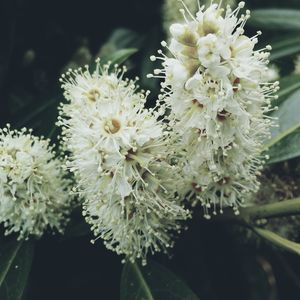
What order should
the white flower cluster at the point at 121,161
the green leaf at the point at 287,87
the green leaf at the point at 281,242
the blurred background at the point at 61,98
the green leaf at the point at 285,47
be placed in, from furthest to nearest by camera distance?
1. the green leaf at the point at 285,47
2. the blurred background at the point at 61,98
3. the green leaf at the point at 287,87
4. the green leaf at the point at 281,242
5. the white flower cluster at the point at 121,161

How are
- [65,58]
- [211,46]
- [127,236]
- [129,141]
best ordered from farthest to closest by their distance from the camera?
[65,58] → [127,236] → [129,141] → [211,46]

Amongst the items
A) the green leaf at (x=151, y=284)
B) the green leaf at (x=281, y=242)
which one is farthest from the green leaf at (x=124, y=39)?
the green leaf at (x=281, y=242)

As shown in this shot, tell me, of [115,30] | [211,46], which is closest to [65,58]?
[115,30]

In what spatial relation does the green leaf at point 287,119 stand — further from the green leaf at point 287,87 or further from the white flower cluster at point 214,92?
the white flower cluster at point 214,92

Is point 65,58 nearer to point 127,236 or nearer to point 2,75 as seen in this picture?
point 2,75

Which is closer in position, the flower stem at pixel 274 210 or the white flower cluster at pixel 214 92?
the white flower cluster at pixel 214 92
